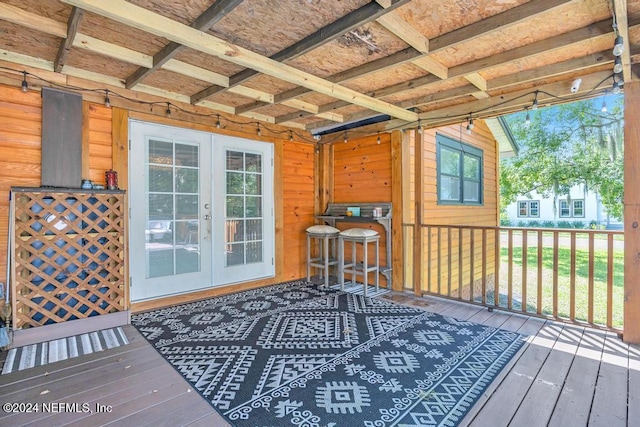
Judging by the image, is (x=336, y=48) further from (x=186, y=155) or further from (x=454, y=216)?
(x=454, y=216)

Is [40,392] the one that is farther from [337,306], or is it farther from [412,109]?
[412,109]

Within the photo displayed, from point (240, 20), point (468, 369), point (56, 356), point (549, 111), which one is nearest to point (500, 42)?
point (240, 20)

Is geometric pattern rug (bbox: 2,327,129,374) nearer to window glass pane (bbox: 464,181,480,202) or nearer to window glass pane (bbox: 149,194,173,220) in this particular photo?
window glass pane (bbox: 149,194,173,220)

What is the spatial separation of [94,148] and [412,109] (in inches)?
141

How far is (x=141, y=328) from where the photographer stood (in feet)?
9.91

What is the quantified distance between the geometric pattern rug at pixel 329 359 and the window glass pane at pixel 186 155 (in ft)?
5.49

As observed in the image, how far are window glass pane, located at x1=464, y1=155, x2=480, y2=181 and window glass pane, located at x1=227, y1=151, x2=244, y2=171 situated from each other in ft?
13.3

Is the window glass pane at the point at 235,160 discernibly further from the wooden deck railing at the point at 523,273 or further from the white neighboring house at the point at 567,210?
the white neighboring house at the point at 567,210

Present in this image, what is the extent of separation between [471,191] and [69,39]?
613cm

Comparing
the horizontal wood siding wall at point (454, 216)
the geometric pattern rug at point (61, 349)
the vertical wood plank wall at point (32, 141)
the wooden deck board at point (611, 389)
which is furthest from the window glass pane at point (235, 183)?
the wooden deck board at point (611, 389)

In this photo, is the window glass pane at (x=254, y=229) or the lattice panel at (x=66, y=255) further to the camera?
the window glass pane at (x=254, y=229)

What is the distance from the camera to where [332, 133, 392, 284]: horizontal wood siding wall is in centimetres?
455

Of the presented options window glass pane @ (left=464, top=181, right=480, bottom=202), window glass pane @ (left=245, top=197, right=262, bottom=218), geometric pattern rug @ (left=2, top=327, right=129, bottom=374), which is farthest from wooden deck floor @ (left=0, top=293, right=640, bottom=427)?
window glass pane @ (left=464, top=181, right=480, bottom=202)

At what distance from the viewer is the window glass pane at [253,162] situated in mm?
4434
